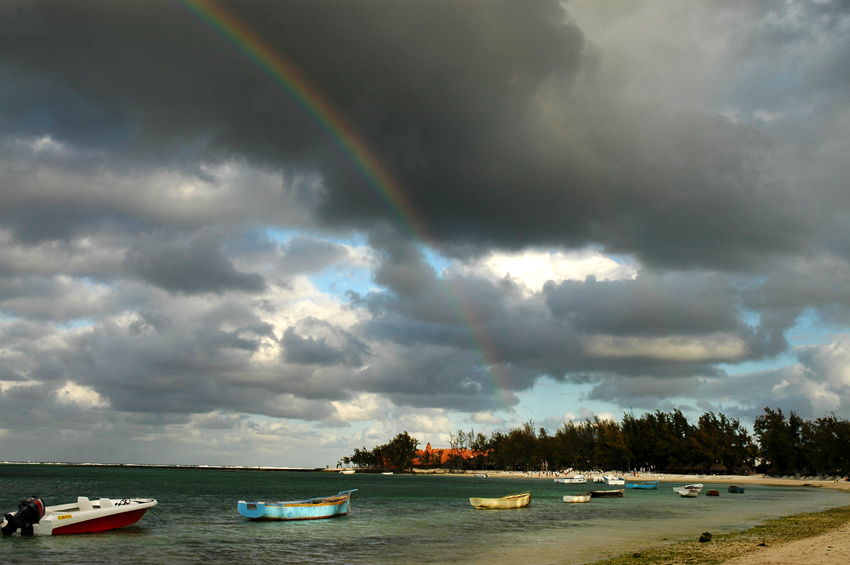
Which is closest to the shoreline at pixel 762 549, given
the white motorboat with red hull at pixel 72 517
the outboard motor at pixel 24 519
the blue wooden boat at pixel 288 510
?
the blue wooden boat at pixel 288 510

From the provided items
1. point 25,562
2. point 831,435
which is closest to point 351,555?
point 25,562

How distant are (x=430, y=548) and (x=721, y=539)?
741 inches

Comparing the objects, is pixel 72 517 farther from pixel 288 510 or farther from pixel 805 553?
pixel 805 553

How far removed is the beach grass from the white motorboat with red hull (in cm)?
3626

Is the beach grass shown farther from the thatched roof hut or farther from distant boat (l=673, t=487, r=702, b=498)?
the thatched roof hut

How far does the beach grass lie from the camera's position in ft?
98.3

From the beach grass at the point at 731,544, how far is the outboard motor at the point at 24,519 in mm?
37343

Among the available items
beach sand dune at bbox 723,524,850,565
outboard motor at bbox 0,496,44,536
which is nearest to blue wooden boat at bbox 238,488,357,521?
outboard motor at bbox 0,496,44,536

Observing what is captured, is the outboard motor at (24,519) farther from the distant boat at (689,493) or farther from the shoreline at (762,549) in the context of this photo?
the distant boat at (689,493)

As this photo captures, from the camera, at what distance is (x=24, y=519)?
1639 inches

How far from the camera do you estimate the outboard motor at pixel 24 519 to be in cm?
4138

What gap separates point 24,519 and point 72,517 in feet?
9.53

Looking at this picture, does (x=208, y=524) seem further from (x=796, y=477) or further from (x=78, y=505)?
(x=796, y=477)

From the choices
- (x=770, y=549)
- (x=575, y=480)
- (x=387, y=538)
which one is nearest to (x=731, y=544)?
(x=770, y=549)
